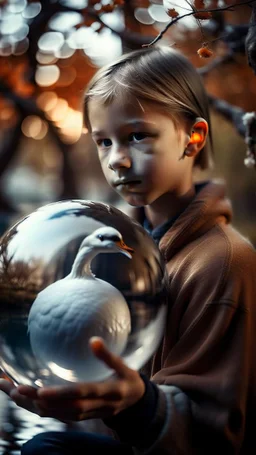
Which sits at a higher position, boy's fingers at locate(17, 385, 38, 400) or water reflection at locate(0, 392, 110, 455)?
boy's fingers at locate(17, 385, 38, 400)

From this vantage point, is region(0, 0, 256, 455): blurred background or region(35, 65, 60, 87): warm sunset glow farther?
region(35, 65, 60, 87): warm sunset glow

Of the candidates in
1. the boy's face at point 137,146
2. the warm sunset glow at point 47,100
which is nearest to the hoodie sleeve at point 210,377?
the boy's face at point 137,146

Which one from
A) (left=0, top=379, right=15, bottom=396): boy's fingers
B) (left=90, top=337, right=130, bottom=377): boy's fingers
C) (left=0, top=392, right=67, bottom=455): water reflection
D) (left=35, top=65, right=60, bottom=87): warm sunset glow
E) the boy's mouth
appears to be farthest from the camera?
(left=35, top=65, right=60, bottom=87): warm sunset glow

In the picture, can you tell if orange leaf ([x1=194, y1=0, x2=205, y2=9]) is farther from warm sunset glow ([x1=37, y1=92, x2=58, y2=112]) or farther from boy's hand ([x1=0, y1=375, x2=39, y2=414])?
warm sunset glow ([x1=37, y1=92, x2=58, y2=112])

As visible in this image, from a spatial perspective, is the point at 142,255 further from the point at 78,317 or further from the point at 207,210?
the point at 207,210

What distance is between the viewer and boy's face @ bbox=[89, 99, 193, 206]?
1.55 m

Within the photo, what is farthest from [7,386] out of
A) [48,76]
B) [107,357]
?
[48,76]

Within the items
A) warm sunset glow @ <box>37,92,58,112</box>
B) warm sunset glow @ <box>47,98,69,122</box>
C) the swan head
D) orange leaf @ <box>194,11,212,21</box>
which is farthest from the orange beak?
warm sunset glow @ <box>47,98,69,122</box>

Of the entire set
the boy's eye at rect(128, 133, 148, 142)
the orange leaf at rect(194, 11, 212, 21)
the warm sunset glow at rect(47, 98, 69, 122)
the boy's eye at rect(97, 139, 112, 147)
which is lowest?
the warm sunset glow at rect(47, 98, 69, 122)

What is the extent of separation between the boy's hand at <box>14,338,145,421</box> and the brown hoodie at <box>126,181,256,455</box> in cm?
10

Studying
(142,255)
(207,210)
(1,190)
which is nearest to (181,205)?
(207,210)

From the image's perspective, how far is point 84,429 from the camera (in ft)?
5.51

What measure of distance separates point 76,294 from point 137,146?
16.4 inches

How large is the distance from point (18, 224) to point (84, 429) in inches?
21.3
